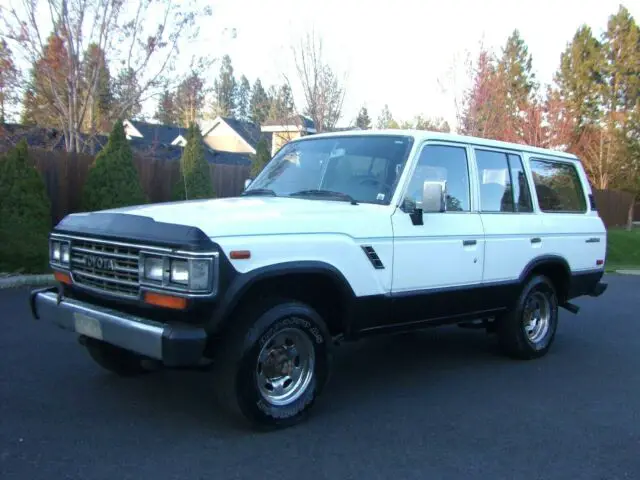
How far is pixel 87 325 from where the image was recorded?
13.8 feet

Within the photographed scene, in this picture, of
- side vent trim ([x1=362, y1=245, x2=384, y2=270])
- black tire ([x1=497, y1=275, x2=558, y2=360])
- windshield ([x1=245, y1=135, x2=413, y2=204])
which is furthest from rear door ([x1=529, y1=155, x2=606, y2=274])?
side vent trim ([x1=362, y1=245, x2=384, y2=270])

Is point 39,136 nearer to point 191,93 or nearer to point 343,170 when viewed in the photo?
point 191,93

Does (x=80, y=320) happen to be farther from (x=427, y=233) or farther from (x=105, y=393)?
(x=427, y=233)

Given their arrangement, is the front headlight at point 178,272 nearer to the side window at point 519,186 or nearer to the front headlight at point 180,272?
the front headlight at point 180,272

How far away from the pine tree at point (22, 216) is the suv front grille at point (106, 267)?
6.59 metres

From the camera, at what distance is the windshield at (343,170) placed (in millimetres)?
5059

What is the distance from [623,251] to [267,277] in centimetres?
1921

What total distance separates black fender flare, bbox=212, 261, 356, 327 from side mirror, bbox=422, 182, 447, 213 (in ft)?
2.98

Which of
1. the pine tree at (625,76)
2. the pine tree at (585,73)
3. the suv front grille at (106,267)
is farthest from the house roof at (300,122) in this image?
the pine tree at (585,73)

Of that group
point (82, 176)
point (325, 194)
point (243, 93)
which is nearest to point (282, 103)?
point (82, 176)

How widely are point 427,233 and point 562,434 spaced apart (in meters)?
1.73

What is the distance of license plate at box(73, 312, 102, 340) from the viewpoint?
4.11 meters

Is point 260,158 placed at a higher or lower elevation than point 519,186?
higher

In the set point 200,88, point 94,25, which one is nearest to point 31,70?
point 94,25
